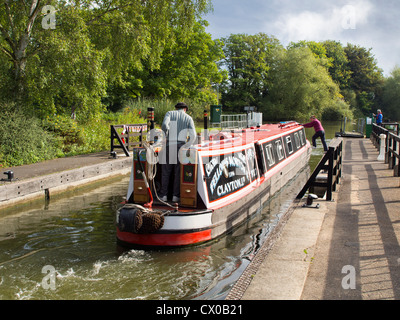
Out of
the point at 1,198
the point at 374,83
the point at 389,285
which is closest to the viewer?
the point at 389,285

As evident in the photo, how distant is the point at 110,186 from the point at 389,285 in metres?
9.85

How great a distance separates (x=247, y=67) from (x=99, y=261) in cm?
5875

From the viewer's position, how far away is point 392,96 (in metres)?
66.8

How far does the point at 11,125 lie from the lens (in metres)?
12.9

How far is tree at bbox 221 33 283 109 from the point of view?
6122 centimetres

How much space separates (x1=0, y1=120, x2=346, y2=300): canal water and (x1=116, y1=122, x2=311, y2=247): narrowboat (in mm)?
245

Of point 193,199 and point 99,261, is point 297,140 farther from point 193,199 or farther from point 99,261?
point 99,261

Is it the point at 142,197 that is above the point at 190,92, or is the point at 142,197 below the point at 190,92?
below

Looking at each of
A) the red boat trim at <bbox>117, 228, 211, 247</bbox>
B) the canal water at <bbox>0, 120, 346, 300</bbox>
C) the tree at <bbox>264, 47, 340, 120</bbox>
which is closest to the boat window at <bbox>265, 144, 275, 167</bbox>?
the canal water at <bbox>0, 120, 346, 300</bbox>

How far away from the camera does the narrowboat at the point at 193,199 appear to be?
6.65m

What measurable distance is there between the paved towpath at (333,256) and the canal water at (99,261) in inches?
38.9

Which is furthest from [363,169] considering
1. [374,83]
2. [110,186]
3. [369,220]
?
[374,83]
